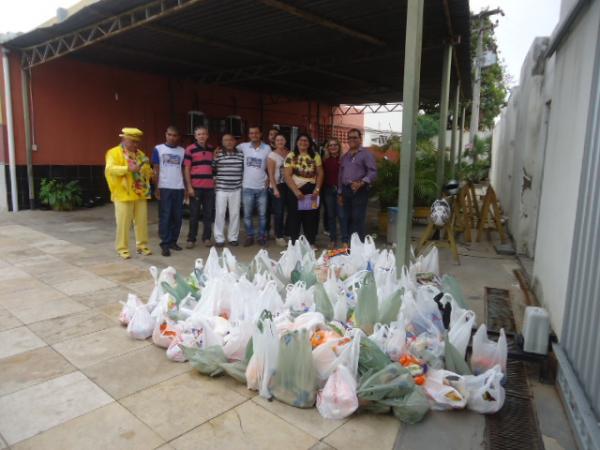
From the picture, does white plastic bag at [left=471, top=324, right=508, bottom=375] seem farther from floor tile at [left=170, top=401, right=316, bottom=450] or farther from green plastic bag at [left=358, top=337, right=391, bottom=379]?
floor tile at [left=170, top=401, right=316, bottom=450]

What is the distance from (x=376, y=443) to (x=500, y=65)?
22385mm

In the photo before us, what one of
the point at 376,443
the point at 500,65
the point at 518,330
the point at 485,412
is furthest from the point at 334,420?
the point at 500,65

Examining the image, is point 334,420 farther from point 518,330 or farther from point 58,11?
point 58,11

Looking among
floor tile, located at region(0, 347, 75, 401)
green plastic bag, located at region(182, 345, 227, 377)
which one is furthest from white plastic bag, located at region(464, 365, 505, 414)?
floor tile, located at region(0, 347, 75, 401)

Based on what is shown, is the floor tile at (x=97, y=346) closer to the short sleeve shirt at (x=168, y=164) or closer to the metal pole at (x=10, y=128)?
the short sleeve shirt at (x=168, y=164)

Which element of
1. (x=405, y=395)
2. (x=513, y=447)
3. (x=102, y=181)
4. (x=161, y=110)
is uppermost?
(x=161, y=110)

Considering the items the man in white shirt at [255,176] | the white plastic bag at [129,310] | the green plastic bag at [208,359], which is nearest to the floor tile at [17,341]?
the white plastic bag at [129,310]

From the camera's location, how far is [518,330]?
3.51 metres

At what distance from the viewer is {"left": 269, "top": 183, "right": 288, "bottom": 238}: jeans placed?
6.17m

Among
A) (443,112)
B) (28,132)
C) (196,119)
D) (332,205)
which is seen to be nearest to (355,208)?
(332,205)

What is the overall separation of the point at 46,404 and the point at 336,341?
1.61 meters

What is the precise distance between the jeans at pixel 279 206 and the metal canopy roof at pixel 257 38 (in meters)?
2.46

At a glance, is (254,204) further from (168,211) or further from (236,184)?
(168,211)

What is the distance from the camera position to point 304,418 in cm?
230
